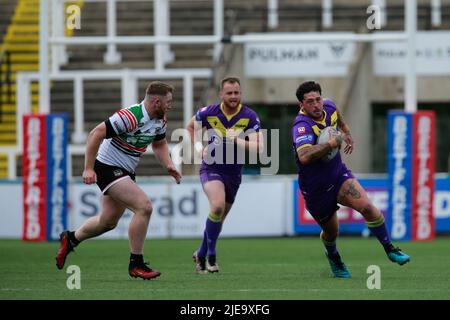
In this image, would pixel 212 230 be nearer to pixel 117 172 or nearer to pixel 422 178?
pixel 117 172

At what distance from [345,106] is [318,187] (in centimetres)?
1460

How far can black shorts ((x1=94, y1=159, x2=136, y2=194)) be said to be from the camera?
12320mm

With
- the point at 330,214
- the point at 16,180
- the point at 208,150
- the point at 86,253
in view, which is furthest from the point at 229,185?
the point at 16,180

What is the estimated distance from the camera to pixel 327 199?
12.3 m

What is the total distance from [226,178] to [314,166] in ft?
5.52

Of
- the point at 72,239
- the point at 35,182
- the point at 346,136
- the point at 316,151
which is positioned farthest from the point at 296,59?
the point at 316,151

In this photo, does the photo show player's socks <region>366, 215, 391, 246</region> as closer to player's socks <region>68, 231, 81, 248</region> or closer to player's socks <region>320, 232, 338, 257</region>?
player's socks <region>320, 232, 338, 257</region>

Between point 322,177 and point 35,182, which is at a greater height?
point 322,177

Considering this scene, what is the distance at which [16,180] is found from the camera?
74.5 ft

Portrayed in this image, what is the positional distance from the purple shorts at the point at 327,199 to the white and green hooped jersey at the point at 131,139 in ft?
5.48

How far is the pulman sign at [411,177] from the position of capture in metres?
20.6

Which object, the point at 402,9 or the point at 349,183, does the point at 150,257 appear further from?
the point at 402,9

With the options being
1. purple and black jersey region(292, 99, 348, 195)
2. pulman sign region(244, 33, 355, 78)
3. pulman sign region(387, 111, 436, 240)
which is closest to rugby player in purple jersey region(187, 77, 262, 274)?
purple and black jersey region(292, 99, 348, 195)

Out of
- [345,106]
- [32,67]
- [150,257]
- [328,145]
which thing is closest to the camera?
[328,145]
